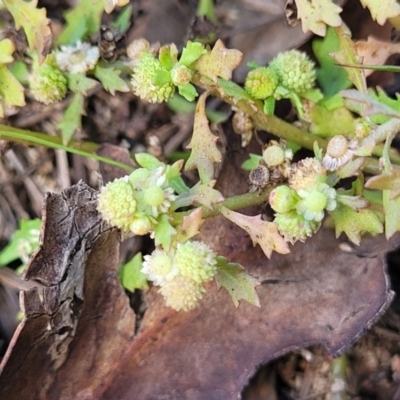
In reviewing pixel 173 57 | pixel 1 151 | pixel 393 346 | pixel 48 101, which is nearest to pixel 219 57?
pixel 173 57

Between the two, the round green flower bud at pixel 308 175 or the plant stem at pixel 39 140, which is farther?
the plant stem at pixel 39 140

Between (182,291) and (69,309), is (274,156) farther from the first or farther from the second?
(69,309)

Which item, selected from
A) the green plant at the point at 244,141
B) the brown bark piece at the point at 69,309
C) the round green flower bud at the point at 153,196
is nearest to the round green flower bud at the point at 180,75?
the green plant at the point at 244,141

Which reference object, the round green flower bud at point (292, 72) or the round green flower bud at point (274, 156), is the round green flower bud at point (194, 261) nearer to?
the round green flower bud at point (274, 156)

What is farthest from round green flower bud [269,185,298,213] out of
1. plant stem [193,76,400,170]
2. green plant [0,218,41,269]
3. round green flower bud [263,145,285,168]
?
green plant [0,218,41,269]

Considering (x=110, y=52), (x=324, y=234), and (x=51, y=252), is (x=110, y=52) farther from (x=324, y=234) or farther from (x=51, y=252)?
(x=324, y=234)

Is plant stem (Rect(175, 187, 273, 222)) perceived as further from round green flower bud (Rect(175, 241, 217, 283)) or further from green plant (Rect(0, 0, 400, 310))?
round green flower bud (Rect(175, 241, 217, 283))
